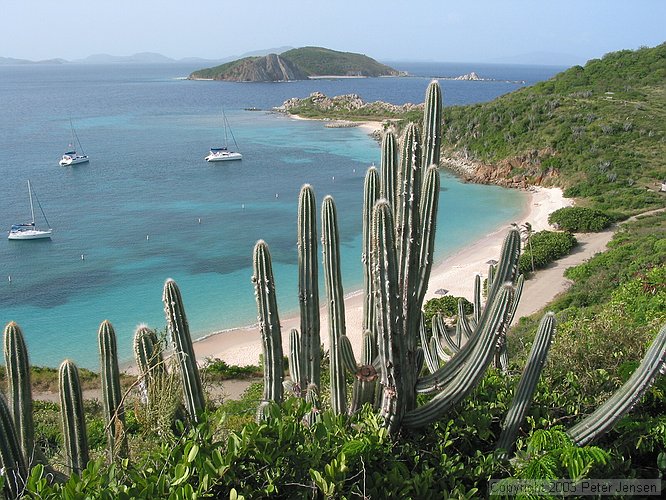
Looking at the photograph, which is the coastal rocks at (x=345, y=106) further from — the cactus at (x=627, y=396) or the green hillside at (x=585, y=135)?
the cactus at (x=627, y=396)

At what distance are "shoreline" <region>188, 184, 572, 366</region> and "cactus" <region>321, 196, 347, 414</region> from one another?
374 inches

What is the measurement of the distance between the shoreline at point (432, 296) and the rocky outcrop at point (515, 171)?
4.72 m

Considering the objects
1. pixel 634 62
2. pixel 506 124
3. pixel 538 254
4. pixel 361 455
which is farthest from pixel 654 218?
pixel 634 62

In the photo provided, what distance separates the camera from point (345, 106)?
9219cm

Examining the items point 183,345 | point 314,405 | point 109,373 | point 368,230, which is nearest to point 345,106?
point 368,230

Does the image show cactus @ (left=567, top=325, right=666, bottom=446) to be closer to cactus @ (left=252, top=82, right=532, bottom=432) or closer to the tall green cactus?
cactus @ (left=252, top=82, right=532, bottom=432)

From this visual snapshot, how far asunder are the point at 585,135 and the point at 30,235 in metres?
40.7

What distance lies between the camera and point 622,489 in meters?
4.95

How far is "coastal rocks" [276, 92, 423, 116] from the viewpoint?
86.3 metres

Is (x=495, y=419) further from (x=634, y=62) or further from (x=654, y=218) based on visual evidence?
(x=634, y=62)

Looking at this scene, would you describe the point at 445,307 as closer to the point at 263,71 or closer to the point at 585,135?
the point at 585,135

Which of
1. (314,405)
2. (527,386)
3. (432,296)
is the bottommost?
(432,296)

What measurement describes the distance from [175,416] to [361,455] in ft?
8.56

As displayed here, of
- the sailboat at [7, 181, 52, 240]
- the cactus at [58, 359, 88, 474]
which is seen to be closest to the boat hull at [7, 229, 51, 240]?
the sailboat at [7, 181, 52, 240]
